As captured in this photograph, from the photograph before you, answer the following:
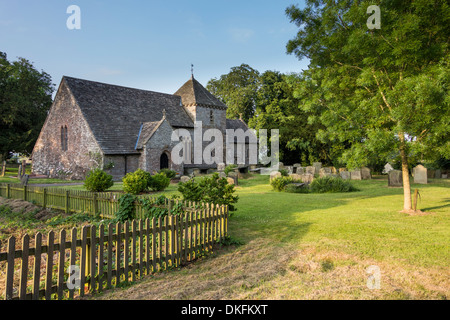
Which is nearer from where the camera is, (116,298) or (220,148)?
(116,298)

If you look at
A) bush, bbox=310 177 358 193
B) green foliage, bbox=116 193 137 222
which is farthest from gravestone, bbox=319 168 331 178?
green foliage, bbox=116 193 137 222

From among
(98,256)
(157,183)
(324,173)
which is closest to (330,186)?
(324,173)

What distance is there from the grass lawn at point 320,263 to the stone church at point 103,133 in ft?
Answer: 63.7

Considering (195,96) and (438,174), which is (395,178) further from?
(195,96)

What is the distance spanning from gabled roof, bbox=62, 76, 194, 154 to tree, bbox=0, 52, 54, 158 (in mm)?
12564

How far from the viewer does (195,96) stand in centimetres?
3659

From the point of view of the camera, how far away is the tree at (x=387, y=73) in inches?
353

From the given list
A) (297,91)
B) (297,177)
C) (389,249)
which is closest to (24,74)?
(297,177)

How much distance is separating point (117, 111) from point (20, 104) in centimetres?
1535

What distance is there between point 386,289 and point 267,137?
3748 centimetres

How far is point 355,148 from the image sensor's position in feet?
33.8

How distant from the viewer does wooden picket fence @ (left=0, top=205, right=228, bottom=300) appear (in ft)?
13.8

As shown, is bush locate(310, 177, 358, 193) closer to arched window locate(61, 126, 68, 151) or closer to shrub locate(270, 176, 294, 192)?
shrub locate(270, 176, 294, 192)
